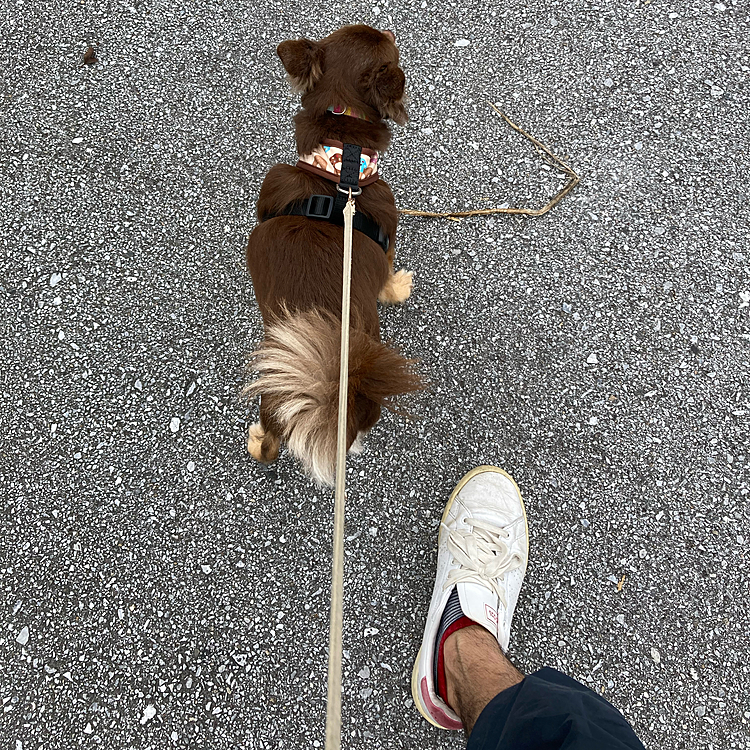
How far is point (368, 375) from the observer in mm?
1410

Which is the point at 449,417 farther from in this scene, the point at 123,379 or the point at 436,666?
Answer: the point at 123,379

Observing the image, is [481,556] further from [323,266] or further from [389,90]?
[389,90]

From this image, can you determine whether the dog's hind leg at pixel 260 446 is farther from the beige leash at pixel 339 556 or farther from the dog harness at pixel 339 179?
the dog harness at pixel 339 179

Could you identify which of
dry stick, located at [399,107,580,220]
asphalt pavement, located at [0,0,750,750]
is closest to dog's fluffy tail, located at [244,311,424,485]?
asphalt pavement, located at [0,0,750,750]

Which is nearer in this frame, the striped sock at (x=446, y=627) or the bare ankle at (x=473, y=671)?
the bare ankle at (x=473, y=671)

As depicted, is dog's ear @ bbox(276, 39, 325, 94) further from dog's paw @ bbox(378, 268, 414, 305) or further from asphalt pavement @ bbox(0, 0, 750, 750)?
dog's paw @ bbox(378, 268, 414, 305)

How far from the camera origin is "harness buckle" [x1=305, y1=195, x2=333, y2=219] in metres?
1.69

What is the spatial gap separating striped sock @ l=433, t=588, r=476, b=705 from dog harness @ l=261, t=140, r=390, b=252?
1.31 meters

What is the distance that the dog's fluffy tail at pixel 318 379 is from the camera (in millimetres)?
1410

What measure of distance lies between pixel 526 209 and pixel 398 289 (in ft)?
2.45

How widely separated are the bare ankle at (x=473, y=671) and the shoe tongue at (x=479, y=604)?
0.03m

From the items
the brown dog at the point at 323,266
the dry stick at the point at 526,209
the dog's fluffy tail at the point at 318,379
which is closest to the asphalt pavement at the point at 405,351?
the dry stick at the point at 526,209

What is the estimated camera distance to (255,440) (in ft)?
6.51

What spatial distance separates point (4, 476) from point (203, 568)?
87 cm
